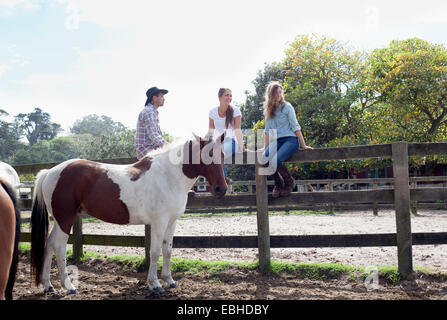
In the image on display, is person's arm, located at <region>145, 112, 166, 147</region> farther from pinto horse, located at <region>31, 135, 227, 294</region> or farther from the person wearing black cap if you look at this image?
pinto horse, located at <region>31, 135, 227, 294</region>

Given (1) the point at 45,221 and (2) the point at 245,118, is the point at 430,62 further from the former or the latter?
(1) the point at 45,221

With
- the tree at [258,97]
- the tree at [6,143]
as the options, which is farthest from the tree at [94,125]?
the tree at [258,97]

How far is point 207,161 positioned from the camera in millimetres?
4703

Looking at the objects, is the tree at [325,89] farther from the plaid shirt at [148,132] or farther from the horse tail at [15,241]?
the horse tail at [15,241]

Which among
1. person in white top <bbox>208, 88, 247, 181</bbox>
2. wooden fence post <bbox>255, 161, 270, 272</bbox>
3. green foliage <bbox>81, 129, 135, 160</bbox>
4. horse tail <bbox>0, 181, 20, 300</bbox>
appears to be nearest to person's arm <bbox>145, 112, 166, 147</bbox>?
person in white top <bbox>208, 88, 247, 181</bbox>

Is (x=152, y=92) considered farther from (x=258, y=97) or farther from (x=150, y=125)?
(x=258, y=97)

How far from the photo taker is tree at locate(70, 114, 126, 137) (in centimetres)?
15575

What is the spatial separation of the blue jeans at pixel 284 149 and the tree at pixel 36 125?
11662 cm

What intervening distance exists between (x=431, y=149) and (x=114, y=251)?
602 centimetres

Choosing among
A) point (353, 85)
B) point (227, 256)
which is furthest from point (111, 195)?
point (353, 85)

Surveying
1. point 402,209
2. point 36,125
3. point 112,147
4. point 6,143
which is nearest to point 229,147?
point 402,209

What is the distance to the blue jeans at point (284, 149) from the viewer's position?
4.96 meters

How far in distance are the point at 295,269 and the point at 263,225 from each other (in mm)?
737

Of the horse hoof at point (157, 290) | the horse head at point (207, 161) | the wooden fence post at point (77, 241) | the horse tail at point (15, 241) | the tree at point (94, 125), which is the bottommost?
the horse hoof at point (157, 290)
